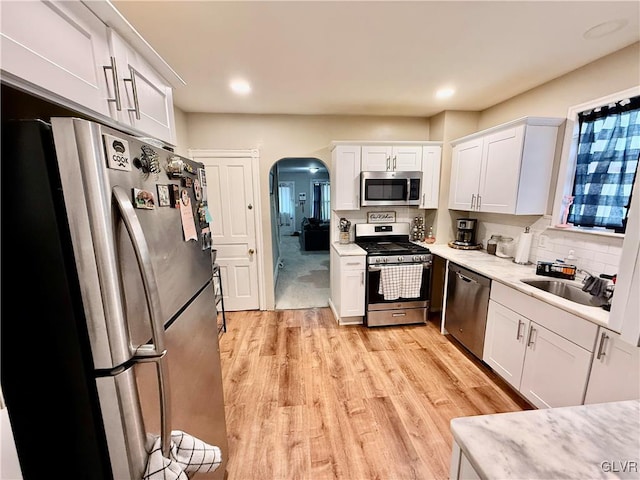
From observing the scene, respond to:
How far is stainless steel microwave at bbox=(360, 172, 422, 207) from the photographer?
3236mm

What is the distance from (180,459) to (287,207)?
9.83m

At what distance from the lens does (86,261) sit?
0.61 m

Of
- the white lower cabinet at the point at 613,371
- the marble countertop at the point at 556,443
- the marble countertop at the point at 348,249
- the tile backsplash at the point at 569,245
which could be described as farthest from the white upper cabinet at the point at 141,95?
the tile backsplash at the point at 569,245

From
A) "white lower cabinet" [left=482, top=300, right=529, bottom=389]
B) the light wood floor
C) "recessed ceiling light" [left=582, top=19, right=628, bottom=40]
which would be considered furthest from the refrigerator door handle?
"recessed ceiling light" [left=582, top=19, right=628, bottom=40]

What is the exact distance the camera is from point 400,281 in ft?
9.99

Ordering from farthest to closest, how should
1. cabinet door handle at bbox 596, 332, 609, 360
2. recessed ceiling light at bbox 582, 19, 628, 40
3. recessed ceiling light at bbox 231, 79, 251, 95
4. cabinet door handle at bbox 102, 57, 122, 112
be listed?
recessed ceiling light at bbox 231, 79, 251, 95 < recessed ceiling light at bbox 582, 19, 628, 40 < cabinet door handle at bbox 596, 332, 609, 360 < cabinet door handle at bbox 102, 57, 122, 112

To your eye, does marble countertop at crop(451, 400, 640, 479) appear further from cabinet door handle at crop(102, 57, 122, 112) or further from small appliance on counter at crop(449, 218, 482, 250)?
small appliance on counter at crop(449, 218, 482, 250)

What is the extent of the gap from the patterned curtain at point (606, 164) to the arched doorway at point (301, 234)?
2755 millimetres

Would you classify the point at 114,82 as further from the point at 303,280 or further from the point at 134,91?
the point at 303,280

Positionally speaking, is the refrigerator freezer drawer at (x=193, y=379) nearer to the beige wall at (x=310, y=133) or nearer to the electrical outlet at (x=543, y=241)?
the beige wall at (x=310, y=133)

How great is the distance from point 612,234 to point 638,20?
133 cm

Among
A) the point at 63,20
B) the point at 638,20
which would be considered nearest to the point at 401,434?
the point at 63,20

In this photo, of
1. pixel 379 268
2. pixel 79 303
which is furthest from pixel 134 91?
pixel 379 268

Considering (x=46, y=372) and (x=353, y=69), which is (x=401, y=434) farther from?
(x=353, y=69)
